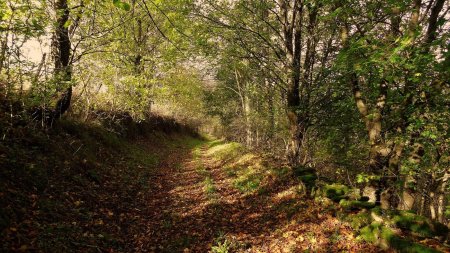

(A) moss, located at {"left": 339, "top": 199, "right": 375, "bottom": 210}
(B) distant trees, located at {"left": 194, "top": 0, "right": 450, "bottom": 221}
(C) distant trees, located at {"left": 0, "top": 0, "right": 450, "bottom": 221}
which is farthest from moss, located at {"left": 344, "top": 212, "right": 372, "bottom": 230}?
(C) distant trees, located at {"left": 0, "top": 0, "right": 450, "bottom": 221}

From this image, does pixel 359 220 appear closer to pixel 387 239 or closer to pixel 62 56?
pixel 387 239

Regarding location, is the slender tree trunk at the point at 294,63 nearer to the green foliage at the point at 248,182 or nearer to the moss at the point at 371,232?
the green foliage at the point at 248,182

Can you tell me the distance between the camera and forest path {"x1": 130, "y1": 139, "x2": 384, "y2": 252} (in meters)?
6.76

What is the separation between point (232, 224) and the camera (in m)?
8.41

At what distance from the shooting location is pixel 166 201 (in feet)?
34.2

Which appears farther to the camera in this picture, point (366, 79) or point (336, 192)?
point (366, 79)

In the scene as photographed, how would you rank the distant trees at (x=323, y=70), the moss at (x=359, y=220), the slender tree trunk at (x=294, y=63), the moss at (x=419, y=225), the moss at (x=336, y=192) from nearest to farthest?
1. the moss at (x=419, y=225)
2. the moss at (x=359, y=220)
3. the distant trees at (x=323, y=70)
4. the moss at (x=336, y=192)
5. the slender tree trunk at (x=294, y=63)

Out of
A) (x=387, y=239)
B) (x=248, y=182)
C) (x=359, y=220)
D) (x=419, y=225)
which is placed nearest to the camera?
(x=387, y=239)

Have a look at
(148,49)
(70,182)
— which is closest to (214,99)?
(148,49)

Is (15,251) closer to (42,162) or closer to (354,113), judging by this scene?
(42,162)

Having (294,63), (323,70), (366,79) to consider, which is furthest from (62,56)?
(366,79)

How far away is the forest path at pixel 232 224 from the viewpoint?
22.2 ft

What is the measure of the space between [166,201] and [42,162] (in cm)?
407

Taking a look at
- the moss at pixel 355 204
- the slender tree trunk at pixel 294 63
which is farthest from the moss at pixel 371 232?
the slender tree trunk at pixel 294 63
